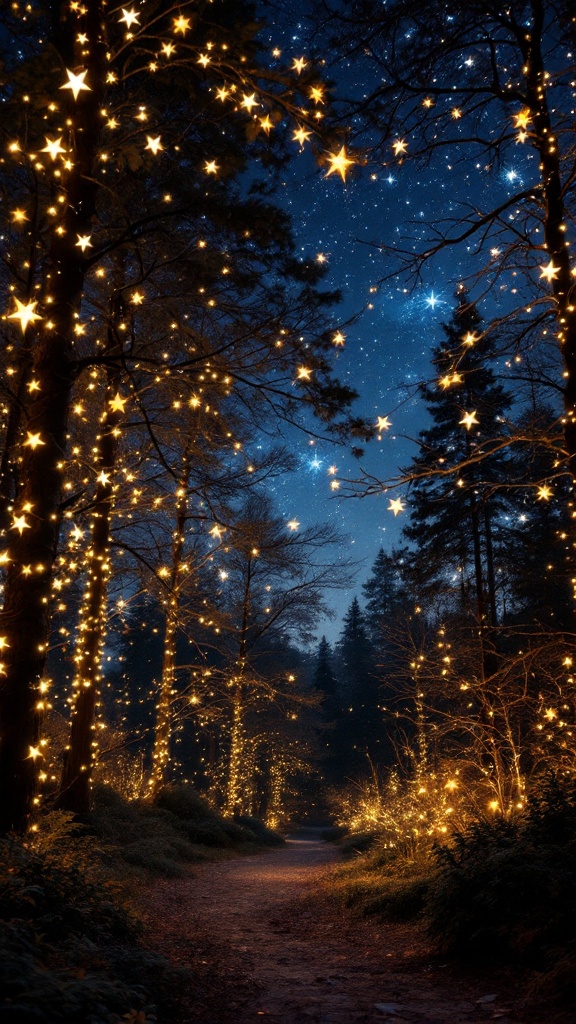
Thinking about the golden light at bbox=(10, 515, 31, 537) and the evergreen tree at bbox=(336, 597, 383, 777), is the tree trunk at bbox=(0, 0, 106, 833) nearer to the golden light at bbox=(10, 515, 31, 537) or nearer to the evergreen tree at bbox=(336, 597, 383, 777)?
the golden light at bbox=(10, 515, 31, 537)

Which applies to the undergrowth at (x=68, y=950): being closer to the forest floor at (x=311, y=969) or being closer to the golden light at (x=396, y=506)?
the forest floor at (x=311, y=969)

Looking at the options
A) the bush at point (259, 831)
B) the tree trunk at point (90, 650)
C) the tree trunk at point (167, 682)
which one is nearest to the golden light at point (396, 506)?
the tree trunk at point (90, 650)

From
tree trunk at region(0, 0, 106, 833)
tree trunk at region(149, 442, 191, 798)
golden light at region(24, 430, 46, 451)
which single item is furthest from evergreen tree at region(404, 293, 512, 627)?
golden light at region(24, 430, 46, 451)

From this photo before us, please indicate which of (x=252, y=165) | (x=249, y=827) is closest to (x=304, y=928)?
(x=252, y=165)

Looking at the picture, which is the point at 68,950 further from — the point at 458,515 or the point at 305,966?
the point at 458,515

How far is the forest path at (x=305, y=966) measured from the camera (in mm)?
3338

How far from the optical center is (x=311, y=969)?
14.8 feet

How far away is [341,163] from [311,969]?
7.01 metres

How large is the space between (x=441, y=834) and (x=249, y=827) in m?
12.9

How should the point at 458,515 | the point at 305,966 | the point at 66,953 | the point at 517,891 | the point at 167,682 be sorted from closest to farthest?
1. the point at 66,953
2. the point at 517,891
3. the point at 305,966
4. the point at 167,682
5. the point at 458,515

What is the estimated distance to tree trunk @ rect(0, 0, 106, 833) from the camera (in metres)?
4.76

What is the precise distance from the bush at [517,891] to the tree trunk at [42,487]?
3.53 meters

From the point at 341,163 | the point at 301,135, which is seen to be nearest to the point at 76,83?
the point at 301,135

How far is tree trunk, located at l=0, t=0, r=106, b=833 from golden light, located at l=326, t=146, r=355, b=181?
7.59 ft
